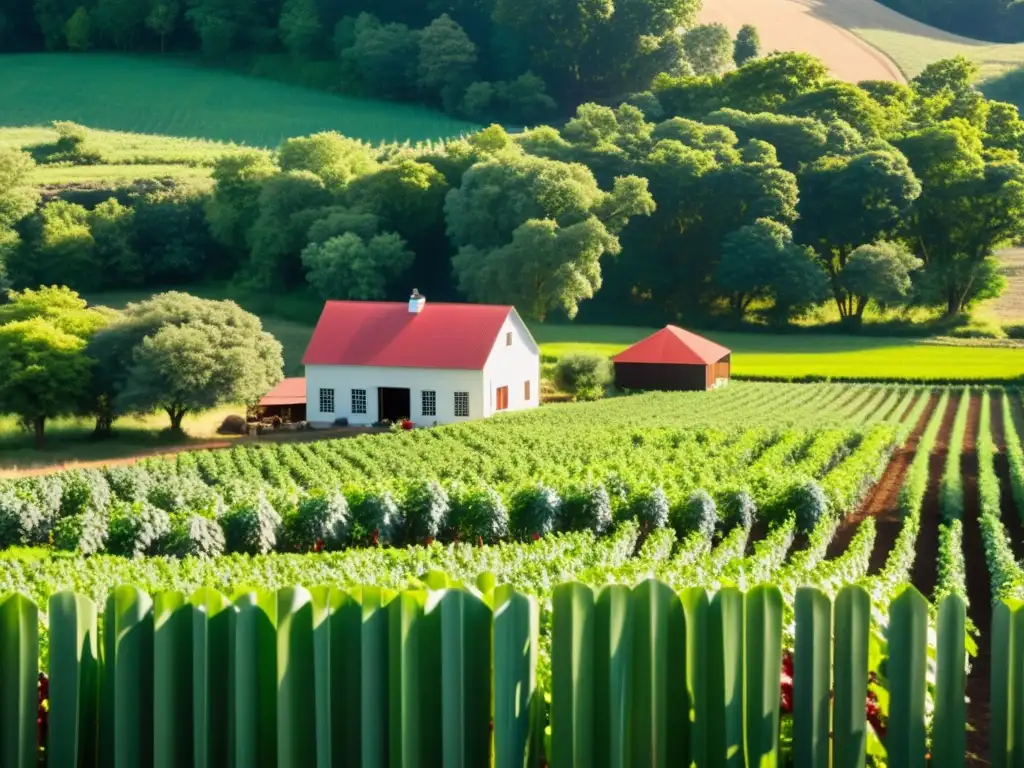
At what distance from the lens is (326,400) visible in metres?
53.5

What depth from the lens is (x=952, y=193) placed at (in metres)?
86.2

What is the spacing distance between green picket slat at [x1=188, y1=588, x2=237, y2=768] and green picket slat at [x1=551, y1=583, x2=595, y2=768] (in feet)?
4.53

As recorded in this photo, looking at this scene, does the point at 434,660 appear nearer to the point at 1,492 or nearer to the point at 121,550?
the point at 121,550

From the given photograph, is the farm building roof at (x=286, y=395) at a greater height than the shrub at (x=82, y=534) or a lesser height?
lesser

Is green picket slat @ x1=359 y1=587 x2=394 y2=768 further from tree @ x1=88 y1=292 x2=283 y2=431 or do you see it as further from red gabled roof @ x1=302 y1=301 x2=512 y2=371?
red gabled roof @ x1=302 y1=301 x2=512 y2=371

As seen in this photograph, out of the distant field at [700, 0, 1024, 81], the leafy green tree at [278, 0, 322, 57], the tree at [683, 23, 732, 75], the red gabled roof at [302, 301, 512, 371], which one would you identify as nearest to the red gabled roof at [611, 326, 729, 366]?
the red gabled roof at [302, 301, 512, 371]

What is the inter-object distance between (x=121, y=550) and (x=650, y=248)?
6459cm

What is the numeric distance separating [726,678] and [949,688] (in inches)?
34.6

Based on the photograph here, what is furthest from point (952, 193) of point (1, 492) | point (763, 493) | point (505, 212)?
point (1, 492)

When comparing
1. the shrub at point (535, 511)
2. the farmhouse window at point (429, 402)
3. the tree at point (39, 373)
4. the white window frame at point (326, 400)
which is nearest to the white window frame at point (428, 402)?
the farmhouse window at point (429, 402)

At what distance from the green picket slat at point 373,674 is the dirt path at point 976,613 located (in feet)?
13.6

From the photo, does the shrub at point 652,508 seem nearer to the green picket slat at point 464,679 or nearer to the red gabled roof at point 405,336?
the green picket slat at point 464,679

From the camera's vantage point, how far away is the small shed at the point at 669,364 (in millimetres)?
60719

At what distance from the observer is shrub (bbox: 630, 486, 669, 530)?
78.0 ft
